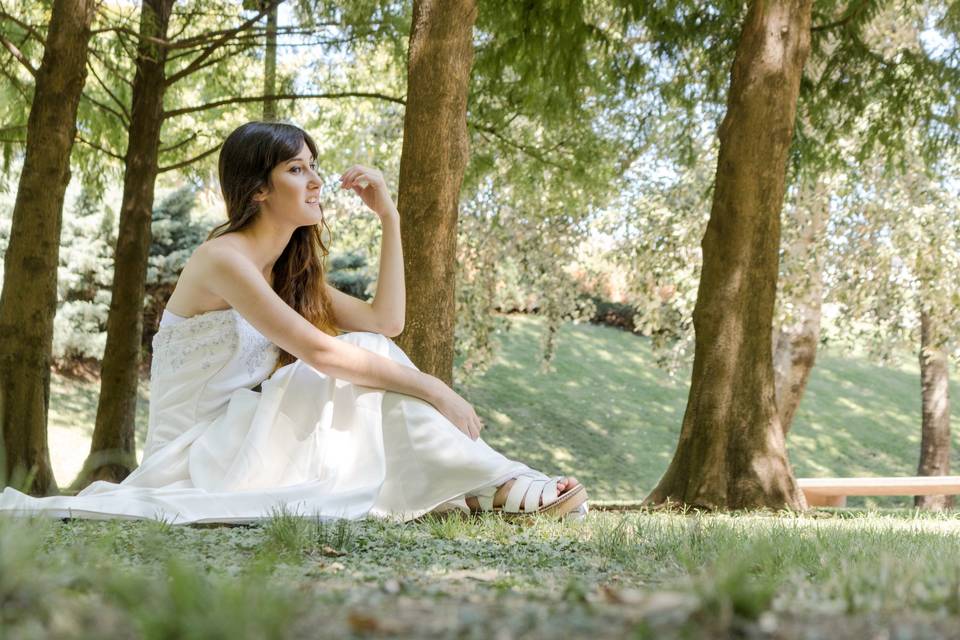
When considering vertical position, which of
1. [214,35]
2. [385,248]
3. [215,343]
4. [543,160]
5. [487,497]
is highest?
[214,35]

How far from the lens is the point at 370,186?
4.19 m

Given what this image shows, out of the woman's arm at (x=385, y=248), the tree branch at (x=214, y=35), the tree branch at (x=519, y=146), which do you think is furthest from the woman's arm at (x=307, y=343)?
the tree branch at (x=519, y=146)

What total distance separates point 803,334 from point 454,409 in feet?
31.2

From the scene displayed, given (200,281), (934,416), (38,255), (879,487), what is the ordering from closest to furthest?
(200,281) < (38,255) < (879,487) < (934,416)

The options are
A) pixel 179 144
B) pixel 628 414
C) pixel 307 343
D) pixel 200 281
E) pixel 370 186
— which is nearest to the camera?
pixel 307 343

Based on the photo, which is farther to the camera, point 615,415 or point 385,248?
point 615,415

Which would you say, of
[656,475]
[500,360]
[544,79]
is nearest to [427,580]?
[544,79]

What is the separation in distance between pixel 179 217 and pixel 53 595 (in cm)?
1518

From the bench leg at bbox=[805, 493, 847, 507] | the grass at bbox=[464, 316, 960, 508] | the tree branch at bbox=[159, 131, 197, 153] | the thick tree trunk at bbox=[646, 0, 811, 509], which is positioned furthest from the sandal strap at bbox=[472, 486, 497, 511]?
the grass at bbox=[464, 316, 960, 508]

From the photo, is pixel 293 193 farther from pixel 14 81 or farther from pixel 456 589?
pixel 14 81

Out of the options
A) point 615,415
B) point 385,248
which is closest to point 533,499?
point 385,248

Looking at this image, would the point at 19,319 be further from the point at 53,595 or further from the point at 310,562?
the point at 53,595

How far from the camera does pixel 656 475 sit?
15.7 metres

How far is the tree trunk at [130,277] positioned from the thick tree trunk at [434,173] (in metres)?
4.09
